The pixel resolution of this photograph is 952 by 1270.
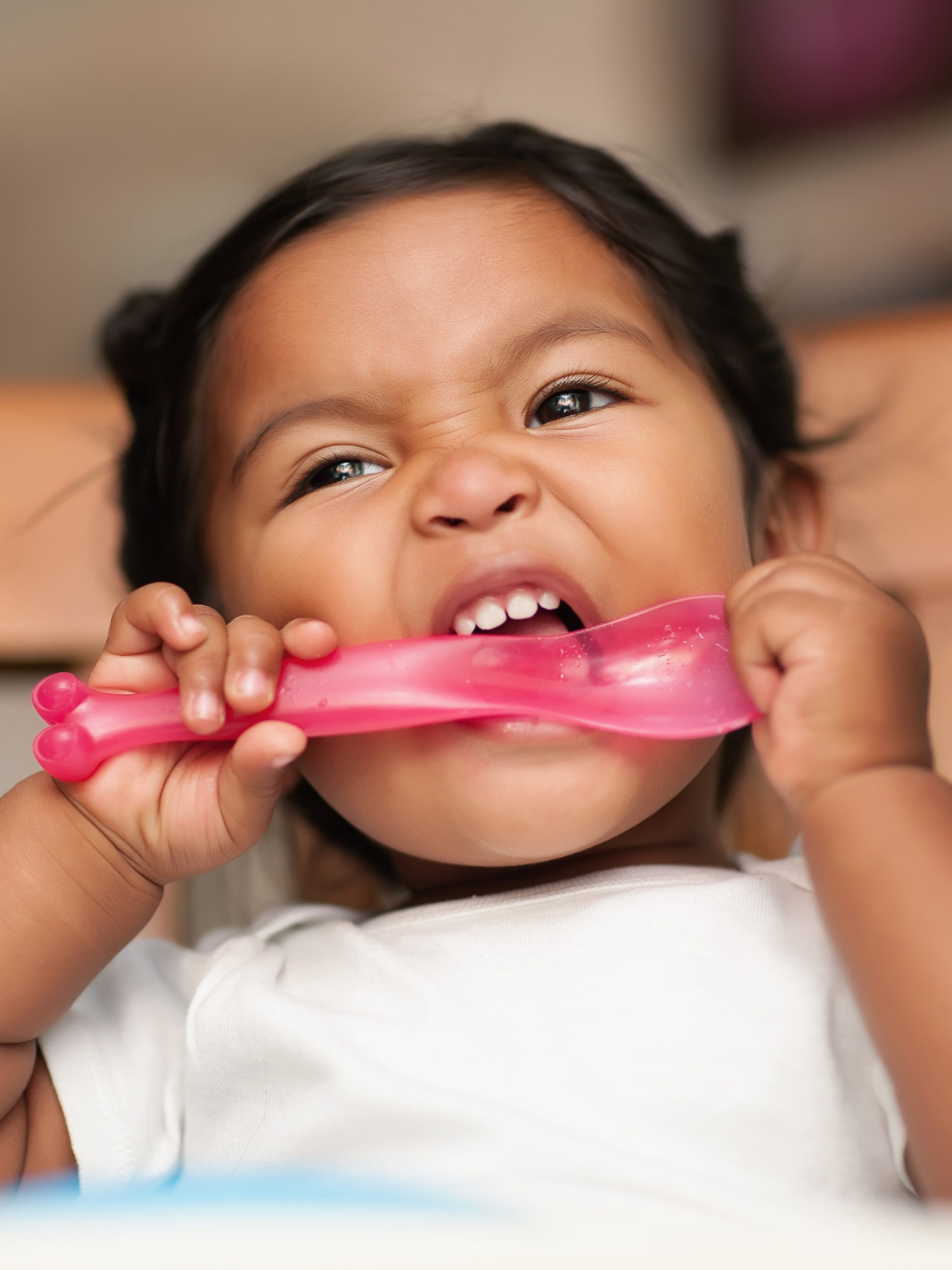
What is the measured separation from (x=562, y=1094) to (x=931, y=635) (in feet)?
2.08

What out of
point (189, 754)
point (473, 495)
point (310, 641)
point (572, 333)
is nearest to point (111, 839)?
point (189, 754)

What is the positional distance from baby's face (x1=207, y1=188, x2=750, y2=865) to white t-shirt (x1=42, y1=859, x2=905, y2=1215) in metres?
0.06

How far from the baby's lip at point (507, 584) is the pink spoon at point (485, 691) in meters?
0.01

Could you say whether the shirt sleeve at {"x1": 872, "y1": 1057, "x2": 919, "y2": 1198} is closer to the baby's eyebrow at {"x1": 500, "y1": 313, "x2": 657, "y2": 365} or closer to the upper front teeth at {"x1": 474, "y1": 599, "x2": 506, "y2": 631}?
the upper front teeth at {"x1": 474, "y1": 599, "x2": 506, "y2": 631}

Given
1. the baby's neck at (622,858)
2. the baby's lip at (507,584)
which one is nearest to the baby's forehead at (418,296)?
the baby's lip at (507,584)

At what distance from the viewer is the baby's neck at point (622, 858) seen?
0.74 m

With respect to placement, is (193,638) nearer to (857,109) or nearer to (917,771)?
(917,771)

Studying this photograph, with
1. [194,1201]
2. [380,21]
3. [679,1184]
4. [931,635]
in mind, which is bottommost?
[931,635]

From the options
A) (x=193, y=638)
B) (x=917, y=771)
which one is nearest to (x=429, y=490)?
(x=193, y=638)

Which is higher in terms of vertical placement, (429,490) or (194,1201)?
(429,490)

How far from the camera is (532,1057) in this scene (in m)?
0.62

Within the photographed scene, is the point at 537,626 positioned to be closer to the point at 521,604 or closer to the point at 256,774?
the point at 521,604

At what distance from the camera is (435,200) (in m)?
0.77

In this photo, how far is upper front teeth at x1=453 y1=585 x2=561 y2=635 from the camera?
0.63 m
